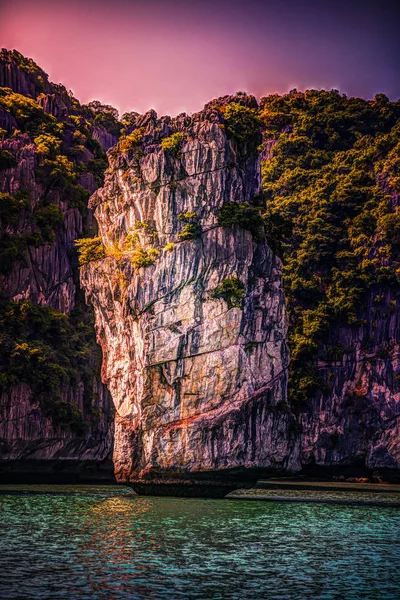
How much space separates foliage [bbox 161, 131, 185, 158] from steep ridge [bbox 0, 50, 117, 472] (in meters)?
13.4

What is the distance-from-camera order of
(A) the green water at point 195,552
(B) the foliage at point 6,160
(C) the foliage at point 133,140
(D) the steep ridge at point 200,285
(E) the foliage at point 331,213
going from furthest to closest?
(E) the foliage at point 331,213, (B) the foliage at point 6,160, (C) the foliage at point 133,140, (D) the steep ridge at point 200,285, (A) the green water at point 195,552

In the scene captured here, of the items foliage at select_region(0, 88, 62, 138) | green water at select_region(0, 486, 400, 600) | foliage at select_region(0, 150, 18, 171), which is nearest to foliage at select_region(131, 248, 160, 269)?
green water at select_region(0, 486, 400, 600)

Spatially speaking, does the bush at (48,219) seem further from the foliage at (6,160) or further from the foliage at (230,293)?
the foliage at (230,293)

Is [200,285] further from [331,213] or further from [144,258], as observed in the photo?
[331,213]

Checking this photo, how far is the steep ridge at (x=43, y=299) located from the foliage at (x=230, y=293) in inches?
516

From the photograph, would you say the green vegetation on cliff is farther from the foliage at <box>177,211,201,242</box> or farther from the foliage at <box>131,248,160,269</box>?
the foliage at <box>177,211,201,242</box>

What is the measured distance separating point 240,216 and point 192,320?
494 cm

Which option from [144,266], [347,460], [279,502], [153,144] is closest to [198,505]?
[279,502]

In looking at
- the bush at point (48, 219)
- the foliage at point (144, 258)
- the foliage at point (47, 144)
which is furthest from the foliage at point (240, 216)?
the foliage at point (47, 144)

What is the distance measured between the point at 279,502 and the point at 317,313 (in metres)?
24.6

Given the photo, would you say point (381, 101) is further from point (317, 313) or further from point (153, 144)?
point (153, 144)

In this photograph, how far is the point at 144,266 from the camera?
123 feet

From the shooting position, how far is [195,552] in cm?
2039

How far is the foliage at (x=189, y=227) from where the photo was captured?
37.1 metres
